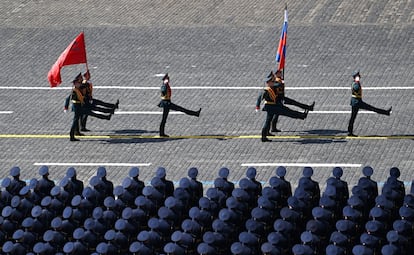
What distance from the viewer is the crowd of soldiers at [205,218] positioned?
21953 mm

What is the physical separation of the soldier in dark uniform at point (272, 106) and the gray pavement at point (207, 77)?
51cm

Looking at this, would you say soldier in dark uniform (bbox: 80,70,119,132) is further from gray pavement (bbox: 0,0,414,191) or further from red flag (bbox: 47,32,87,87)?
gray pavement (bbox: 0,0,414,191)

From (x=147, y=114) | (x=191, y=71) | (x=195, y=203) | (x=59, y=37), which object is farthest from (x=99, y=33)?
(x=195, y=203)

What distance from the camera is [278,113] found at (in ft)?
105

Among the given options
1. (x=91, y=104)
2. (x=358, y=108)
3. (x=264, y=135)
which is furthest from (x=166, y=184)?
(x=358, y=108)

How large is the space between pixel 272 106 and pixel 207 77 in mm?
5579

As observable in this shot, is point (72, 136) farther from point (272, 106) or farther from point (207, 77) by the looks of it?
point (207, 77)

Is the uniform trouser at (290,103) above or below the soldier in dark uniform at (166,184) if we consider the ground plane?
above

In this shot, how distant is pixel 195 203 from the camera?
24.2 m

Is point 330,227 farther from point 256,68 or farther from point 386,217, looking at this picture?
point 256,68

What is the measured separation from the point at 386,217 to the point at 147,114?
1260 centimetres

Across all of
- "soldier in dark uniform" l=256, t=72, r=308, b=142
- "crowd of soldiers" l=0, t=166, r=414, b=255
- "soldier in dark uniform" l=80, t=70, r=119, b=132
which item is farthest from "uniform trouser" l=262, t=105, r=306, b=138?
"crowd of soldiers" l=0, t=166, r=414, b=255

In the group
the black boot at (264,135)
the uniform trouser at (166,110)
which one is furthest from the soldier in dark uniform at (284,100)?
the uniform trouser at (166,110)

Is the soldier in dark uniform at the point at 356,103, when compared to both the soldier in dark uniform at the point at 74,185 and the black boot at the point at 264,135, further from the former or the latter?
the soldier in dark uniform at the point at 74,185
